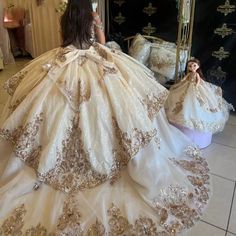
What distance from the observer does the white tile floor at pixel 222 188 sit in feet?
4.33

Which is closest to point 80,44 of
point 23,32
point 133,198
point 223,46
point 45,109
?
point 45,109

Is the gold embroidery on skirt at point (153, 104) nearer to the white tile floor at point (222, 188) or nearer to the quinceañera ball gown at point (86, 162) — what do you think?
the quinceañera ball gown at point (86, 162)

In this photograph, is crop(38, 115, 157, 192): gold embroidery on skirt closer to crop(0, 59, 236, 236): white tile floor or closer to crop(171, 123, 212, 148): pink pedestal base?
crop(0, 59, 236, 236): white tile floor

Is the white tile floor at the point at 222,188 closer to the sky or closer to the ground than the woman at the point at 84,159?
closer to the ground

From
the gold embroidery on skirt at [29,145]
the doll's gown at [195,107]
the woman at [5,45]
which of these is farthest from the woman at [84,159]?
the woman at [5,45]

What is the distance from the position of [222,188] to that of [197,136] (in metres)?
0.41

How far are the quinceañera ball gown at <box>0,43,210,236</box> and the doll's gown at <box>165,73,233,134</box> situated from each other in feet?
1.39

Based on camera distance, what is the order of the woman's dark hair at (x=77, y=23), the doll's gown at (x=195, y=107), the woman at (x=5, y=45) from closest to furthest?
the woman's dark hair at (x=77, y=23) → the doll's gown at (x=195, y=107) → the woman at (x=5, y=45)

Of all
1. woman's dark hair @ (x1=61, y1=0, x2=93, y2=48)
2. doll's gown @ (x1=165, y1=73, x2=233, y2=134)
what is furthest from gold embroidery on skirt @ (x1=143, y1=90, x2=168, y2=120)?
woman's dark hair @ (x1=61, y1=0, x2=93, y2=48)

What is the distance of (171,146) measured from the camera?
5.55ft

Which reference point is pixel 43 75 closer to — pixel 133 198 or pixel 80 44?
pixel 80 44

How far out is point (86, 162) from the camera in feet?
4.53

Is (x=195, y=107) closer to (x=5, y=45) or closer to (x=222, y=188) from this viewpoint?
(x=222, y=188)

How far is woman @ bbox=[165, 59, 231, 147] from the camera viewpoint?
1811mm
